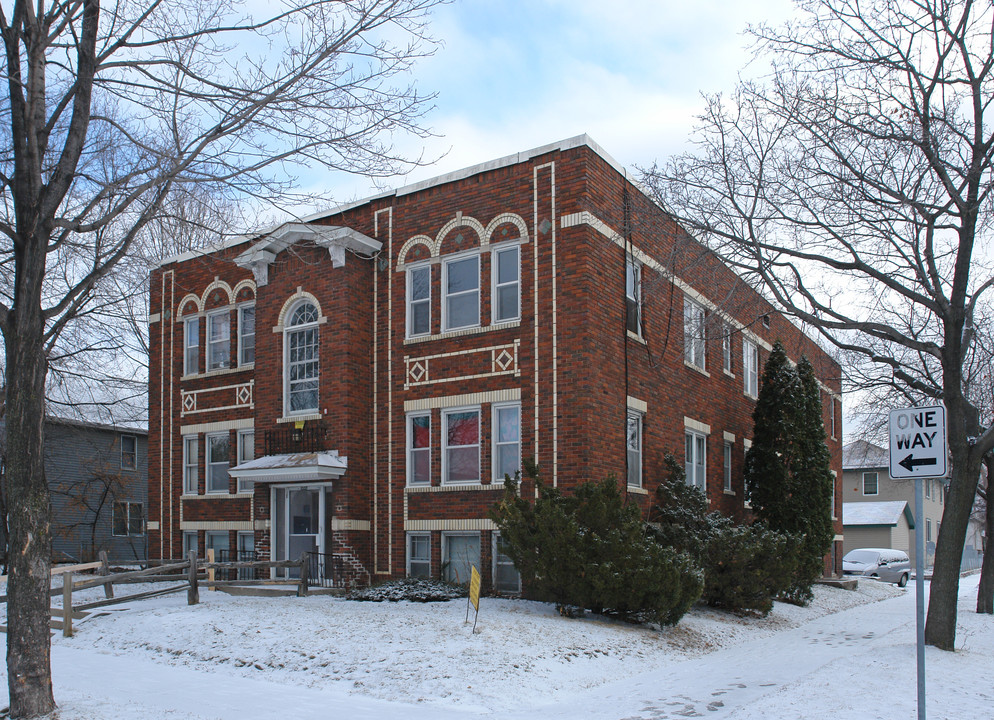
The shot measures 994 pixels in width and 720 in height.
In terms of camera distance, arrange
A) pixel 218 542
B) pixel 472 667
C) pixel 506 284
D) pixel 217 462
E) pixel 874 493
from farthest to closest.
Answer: pixel 874 493 → pixel 217 462 → pixel 218 542 → pixel 506 284 → pixel 472 667

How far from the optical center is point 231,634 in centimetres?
1334

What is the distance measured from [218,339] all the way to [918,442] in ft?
59.9

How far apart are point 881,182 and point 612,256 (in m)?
5.60

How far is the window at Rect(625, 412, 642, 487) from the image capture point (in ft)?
62.5

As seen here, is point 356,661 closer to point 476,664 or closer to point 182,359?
point 476,664

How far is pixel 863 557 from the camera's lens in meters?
37.4

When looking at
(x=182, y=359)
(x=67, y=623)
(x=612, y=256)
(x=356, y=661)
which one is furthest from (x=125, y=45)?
(x=182, y=359)

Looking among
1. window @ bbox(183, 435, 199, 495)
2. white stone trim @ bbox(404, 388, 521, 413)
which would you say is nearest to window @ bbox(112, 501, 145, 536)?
window @ bbox(183, 435, 199, 495)

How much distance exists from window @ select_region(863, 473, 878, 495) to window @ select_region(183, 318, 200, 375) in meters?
43.3

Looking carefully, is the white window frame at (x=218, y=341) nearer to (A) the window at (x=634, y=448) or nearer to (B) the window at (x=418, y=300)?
(B) the window at (x=418, y=300)

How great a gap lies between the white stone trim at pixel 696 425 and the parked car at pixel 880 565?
16.7 metres

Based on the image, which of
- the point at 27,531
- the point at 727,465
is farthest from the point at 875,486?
the point at 27,531

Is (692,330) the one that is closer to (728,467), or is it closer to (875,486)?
(728,467)

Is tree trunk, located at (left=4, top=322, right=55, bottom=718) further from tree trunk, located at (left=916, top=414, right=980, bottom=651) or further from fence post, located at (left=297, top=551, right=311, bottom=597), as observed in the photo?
tree trunk, located at (left=916, top=414, right=980, bottom=651)
